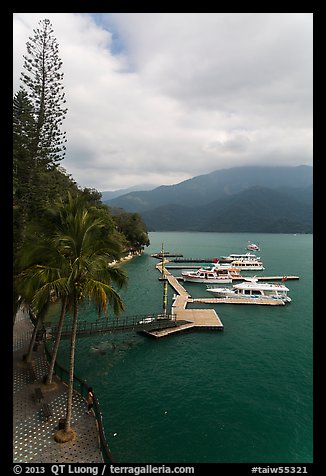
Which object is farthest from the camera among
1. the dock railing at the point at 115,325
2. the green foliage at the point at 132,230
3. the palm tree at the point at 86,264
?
the green foliage at the point at 132,230

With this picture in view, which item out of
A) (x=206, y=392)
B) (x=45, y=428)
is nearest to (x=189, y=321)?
(x=206, y=392)

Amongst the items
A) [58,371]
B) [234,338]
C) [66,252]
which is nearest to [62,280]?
[66,252]

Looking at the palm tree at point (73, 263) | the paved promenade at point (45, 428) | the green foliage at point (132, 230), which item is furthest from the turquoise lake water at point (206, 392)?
the green foliage at point (132, 230)

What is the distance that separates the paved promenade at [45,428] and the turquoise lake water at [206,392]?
1967 millimetres

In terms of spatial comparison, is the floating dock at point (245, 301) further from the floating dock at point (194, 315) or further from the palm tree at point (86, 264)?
the palm tree at point (86, 264)

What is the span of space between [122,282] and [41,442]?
714 centimetres

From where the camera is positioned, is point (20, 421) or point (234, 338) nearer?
point (20, 421)

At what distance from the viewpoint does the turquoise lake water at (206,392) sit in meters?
13.2

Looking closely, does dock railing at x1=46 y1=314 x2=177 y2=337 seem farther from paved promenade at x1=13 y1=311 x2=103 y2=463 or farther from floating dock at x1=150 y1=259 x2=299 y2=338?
paved promenade at x1=13 y1=311 x2=103 y2=463

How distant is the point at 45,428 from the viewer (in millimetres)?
11977

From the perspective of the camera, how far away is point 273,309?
1549 inches

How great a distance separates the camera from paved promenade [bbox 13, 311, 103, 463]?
10445 millimetres
